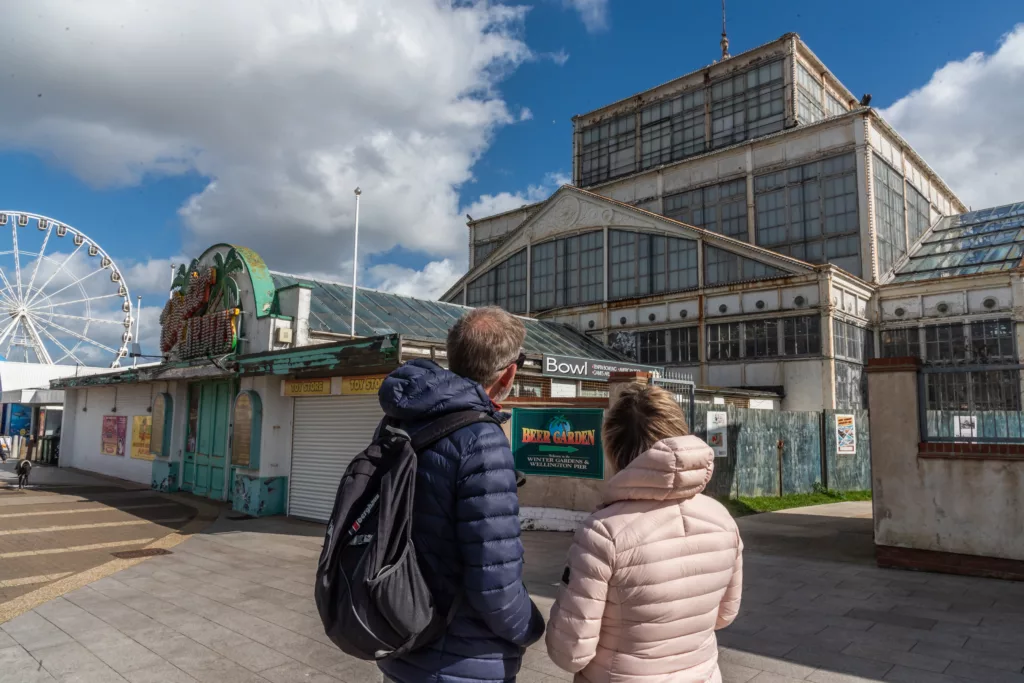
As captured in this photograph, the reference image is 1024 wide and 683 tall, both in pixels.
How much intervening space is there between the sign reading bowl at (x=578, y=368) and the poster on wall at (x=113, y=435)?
53.6 ft

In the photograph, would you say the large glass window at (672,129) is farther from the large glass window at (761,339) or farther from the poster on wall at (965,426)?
the poster on wall at (965,426)

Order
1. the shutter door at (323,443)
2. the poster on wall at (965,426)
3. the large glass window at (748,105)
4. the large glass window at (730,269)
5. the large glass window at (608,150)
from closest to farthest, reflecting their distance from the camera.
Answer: the poster on wall at (965,426) → the shutter door at (323,443) → the large glass window at (730,269) → the large glass window at (748,105) → the large glass window at (608,150)

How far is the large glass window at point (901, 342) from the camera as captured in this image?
22000 mm

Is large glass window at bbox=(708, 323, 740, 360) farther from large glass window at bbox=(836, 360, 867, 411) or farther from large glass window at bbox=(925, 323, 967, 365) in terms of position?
large glass window at bbox=(925, 323, 967, 365)

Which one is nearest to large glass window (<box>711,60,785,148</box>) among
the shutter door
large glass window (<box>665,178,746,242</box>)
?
large glass window (<box>665,178,746,242</box>)

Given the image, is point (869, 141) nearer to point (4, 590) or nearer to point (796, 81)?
point (796, 81)

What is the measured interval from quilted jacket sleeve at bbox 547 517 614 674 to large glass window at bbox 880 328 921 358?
23182 mm

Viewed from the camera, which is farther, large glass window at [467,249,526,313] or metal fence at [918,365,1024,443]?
large glass window at [467,249,526,313]

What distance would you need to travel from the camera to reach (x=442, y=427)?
2.21m

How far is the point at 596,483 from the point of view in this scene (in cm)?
1143

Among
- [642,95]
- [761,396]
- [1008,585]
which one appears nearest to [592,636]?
[1008,585]

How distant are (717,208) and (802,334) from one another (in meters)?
8.83

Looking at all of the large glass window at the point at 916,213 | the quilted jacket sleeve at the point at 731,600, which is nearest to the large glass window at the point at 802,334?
the large glass window at the point at 916,213

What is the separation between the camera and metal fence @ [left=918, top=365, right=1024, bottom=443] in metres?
8.28
